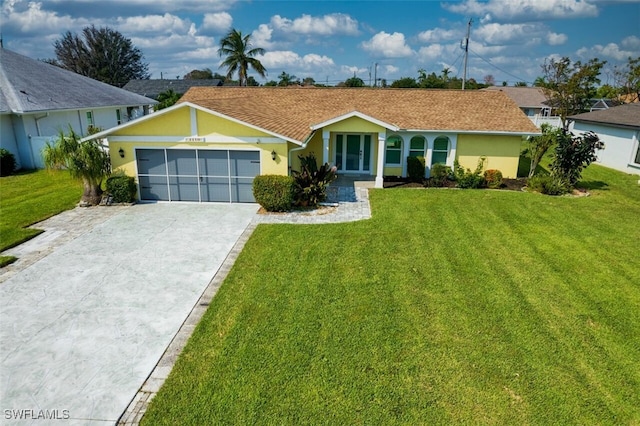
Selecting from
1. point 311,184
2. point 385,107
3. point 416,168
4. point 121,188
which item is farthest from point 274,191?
point 385,107

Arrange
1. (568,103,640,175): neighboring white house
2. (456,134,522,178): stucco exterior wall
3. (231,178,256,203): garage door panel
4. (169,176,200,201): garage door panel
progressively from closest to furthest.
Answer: (231,178,256,203): garage door panel
(169,176,200,201): garage door panel
(456,134,522,178): stucco exterior wall
(568,103,640,175): neighboring white house

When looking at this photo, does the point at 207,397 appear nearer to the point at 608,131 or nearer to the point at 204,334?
the point at 204,334

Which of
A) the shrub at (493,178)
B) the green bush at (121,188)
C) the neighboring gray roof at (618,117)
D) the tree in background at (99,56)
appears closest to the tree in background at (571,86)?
Result: the neighboring gray roof at (618,117)

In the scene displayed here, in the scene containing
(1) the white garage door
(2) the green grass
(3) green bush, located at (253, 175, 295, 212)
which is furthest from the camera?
(1) the white garage door

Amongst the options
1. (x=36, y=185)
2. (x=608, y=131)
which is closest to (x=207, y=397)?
(x=36, y=185)

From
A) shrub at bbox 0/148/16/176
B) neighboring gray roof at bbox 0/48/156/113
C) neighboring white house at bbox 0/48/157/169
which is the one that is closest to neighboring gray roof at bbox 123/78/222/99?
neighboring gray roof at bbox 0/48/156/113

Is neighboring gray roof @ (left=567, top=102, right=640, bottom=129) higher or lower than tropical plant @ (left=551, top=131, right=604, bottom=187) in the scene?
higher

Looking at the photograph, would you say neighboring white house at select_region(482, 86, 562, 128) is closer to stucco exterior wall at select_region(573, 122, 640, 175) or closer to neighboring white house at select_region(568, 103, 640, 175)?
neighboring white house at select_region(568, 103, 640, 175)
